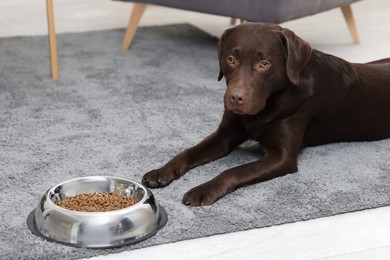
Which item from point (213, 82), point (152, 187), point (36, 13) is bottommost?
point (36, 13)

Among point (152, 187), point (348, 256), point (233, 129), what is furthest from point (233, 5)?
point (348, 256)

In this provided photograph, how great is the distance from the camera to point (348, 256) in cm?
181

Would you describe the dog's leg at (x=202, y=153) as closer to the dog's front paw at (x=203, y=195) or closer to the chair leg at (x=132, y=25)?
the dog's front paw at (x=203, y=195)

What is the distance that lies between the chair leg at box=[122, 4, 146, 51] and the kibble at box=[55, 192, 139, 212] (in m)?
2.06

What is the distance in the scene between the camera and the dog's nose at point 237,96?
214 cm

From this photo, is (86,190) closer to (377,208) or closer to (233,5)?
(377,208)

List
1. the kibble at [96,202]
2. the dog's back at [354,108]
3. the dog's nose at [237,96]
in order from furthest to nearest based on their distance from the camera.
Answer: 1. the dog's back at [354,108]
2. the dog's nose at [237,96]
3. the kibble at [96,202]

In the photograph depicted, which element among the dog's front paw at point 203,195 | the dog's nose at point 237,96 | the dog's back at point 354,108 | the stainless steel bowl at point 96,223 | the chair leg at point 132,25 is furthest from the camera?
the chair leg at point 132,25

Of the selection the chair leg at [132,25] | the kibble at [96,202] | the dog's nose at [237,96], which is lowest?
the chair leg at [132,25]

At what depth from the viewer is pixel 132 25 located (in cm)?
390

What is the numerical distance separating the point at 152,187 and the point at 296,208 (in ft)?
1.46

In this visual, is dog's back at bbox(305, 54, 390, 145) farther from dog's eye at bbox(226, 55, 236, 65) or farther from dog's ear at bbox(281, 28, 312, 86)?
dog's eye at bbox(226, 55, 236, 65)

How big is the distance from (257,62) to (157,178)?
47cm

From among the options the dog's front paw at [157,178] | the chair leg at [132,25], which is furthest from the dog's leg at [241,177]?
the chair leg at [132,25]
